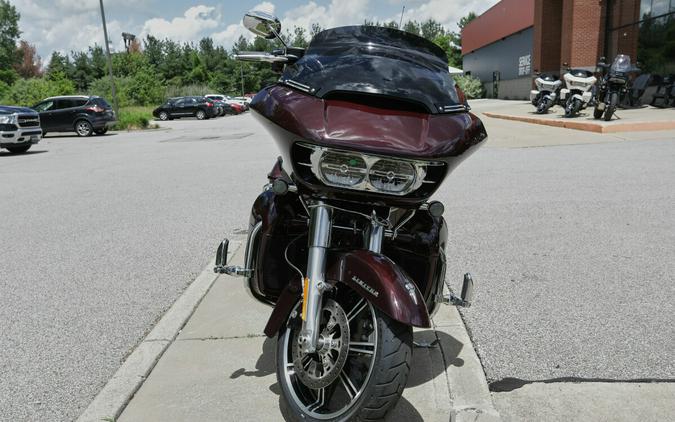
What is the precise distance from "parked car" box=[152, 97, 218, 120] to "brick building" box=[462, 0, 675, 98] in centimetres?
2086

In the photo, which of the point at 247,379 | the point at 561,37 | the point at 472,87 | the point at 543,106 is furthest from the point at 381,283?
the point at 472,87

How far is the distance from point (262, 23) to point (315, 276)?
144 cm

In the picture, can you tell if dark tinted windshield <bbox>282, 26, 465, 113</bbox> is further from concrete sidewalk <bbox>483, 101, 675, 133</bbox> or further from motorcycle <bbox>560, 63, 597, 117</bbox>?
motorcycle <bbox>560, 63, 597, 117</bbox>

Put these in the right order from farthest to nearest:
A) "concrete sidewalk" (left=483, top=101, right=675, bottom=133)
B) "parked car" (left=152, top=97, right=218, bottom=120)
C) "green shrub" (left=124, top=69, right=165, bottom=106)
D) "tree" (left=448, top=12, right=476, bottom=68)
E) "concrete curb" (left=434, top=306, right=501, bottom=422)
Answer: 1. "tree" (left=448, top=12, right=476, bottom=68)
2. "green shrub" (left=124, top=69, right=165, bottom=106)
3. "parked car" (left=152, top=97, right=218, bottom=120)
4. "concrete sidewalk" (left=483, top=101, right=675, bottom=133)
5. "concrete curb" (left=434, top=306, right=501, bottom=422)

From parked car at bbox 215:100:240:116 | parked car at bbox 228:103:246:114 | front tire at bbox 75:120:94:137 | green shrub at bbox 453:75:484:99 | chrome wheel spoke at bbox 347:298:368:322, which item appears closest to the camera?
chrome wheel spoke at bbox 347:298:368:322

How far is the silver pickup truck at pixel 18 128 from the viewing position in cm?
1609

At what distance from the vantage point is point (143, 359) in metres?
3.31

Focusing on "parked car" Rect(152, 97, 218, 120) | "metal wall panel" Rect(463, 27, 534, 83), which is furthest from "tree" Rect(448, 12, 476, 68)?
"parked car" Rect(152, 97, 218, 120)

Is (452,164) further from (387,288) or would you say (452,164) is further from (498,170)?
(498,170)

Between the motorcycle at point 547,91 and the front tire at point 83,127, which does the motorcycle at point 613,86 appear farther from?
the front tire at point 83,127

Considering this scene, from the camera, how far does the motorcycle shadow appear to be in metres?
2.71

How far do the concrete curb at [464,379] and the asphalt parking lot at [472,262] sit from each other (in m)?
0.09

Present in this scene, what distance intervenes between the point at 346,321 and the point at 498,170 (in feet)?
25.3

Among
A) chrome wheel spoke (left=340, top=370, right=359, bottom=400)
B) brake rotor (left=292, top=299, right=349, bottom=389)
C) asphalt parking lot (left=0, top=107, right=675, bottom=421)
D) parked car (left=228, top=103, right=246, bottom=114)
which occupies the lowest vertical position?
parked car (left=228, top=103, right=246, bottom=114)
